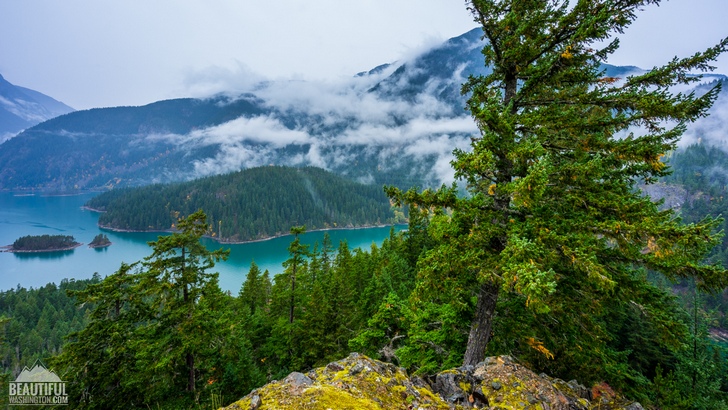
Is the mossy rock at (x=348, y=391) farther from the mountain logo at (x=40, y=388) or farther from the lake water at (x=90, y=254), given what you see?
the lake water at (x=90, y=254)

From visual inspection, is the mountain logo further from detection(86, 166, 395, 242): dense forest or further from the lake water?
detection(86, 166, 395, 242): dense forest

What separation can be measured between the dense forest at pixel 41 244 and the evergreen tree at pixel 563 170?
155842 mm

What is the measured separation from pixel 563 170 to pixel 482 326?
3.76 meters

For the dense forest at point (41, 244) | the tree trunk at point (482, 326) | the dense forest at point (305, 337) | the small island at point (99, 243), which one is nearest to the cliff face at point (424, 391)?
the dense forest at point (305, 337)

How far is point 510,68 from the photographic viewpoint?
6.52 m

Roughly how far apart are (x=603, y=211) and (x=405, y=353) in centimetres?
560

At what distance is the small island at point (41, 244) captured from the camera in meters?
107

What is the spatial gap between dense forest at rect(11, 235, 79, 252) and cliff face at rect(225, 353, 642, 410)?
15453 centimetres

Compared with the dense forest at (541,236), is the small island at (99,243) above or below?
below

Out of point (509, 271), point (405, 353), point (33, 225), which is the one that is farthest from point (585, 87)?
point (33, 225)

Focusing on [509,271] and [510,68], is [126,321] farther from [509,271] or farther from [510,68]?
[510,68]

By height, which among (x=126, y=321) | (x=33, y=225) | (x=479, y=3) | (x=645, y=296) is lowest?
(x=33, y=225)

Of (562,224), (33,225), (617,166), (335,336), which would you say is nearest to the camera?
(562,224)

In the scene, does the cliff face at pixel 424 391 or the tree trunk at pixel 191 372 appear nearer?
the cliff face at pixel 424 391
